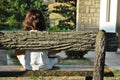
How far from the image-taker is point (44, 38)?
4777mm

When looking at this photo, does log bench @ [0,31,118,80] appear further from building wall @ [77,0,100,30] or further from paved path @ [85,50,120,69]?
building wall @ [77,0,100,30]

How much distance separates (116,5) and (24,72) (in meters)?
7.51

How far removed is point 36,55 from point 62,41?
0.46 m

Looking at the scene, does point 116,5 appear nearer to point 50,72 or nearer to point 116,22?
point 116,22

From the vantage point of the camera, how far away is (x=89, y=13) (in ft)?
42.5

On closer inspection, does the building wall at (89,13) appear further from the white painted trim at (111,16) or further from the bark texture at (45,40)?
the bark texture at (45,40)

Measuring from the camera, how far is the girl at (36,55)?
515cm

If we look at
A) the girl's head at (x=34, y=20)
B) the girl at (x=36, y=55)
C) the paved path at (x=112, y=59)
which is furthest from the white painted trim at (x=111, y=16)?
the girl's head at (x=34, y=20)

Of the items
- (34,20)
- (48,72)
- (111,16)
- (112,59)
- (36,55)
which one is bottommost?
(112,59)

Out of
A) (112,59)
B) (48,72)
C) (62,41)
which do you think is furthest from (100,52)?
(112,59)

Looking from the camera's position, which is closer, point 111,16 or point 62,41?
point 62,41

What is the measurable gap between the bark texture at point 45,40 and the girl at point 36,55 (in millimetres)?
276

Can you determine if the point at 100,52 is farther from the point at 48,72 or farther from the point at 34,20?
the point at 34,20

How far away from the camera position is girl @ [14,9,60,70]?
5146mm
